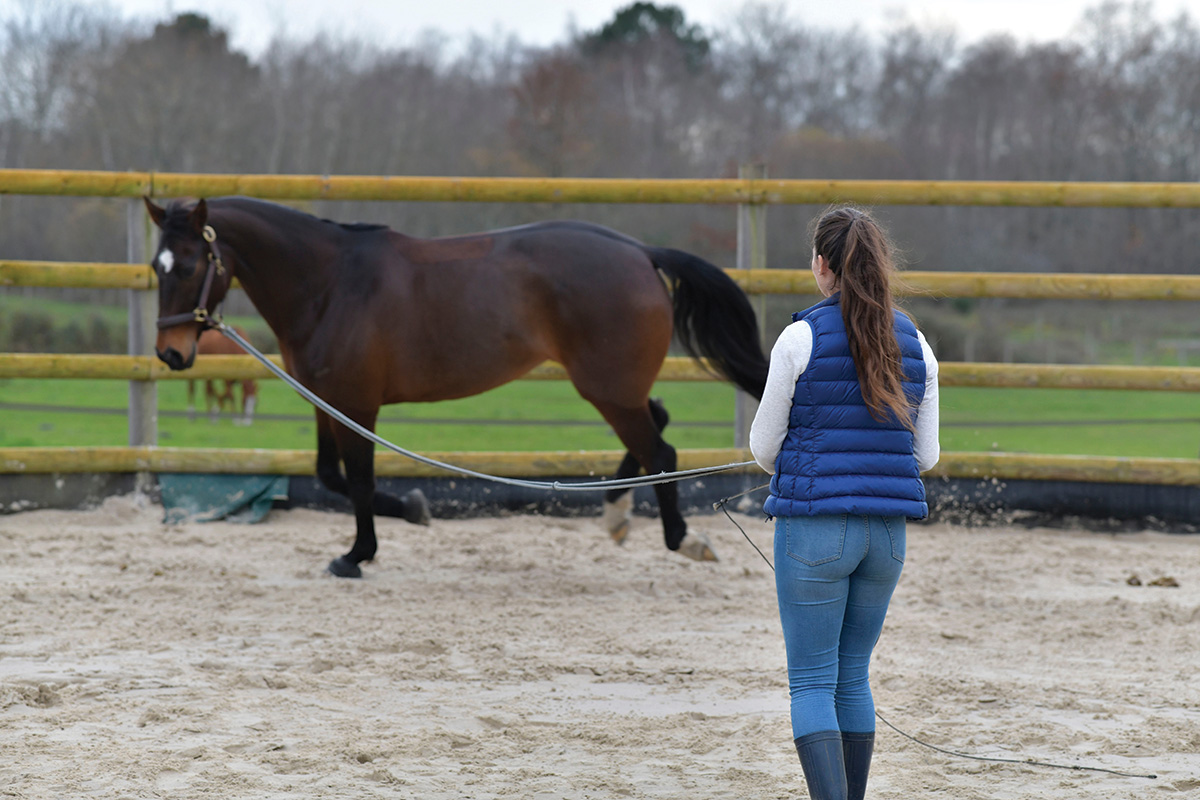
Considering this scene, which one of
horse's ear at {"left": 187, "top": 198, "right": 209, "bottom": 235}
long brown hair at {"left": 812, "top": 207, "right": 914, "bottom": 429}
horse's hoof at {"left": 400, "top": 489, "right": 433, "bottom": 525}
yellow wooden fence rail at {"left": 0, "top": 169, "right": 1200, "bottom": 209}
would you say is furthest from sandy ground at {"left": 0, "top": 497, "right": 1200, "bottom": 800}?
yellow wooden fence rail at {"left": 0, "top": 169, "right": 1200, "bottom": 209}

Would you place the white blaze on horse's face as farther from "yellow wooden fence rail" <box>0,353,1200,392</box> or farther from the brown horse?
"yellow wooden fence rail" <box>0,353,1200,392</box>

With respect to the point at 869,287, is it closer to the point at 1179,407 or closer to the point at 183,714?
the point at 183,714

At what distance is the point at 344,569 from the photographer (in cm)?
476

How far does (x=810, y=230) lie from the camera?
2.51 m

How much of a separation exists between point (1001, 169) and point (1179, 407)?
11.9 metres

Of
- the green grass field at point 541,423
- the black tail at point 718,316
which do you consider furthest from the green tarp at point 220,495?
the green grass field at point 541,423

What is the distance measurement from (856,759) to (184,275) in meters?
3.52

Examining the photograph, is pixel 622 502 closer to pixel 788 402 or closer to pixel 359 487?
pixel 359 487

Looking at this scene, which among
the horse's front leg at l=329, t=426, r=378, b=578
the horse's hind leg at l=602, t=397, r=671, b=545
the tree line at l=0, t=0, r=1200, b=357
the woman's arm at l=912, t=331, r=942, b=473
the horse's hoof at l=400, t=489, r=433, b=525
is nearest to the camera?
the woman's arm at l=912, t=331, r=942, b=473

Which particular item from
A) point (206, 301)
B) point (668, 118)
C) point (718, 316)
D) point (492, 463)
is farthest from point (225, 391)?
point (668, 118)

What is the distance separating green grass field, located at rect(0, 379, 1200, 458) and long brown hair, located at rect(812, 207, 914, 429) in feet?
30.0

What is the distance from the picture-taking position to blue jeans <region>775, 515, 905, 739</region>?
2156 mm

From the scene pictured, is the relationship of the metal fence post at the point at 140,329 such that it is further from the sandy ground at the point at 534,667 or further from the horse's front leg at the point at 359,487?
the horse's front leg at the point at 359,487

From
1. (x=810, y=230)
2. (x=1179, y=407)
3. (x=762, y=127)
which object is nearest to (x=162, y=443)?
(x=810, y=230)
